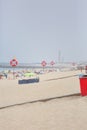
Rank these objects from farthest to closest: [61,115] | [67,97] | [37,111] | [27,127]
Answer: [67,97] < [37,111] < [61,115] < [27,127]

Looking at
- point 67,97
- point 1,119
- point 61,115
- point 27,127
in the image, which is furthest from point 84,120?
point 67,97

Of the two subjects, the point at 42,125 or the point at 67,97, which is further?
the point at 67,97

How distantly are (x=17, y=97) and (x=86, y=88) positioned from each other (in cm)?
207

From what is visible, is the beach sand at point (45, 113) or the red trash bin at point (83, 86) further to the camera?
the red trash bin at point (83, 86)

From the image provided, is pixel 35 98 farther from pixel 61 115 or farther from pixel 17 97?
pixel 61 115

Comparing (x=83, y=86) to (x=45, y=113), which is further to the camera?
(x=83, y=86)

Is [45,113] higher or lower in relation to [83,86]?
lower

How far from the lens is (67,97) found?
23.2ft

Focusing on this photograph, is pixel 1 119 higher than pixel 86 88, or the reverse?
pixel 86 88

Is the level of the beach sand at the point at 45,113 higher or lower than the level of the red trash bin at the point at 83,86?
lower

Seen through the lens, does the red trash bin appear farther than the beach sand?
Yes

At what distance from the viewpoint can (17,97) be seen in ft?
25.3

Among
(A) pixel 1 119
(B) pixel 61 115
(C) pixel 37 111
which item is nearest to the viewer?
(B) pixel 61 115

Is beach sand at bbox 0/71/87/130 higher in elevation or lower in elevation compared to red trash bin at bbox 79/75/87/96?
lower
